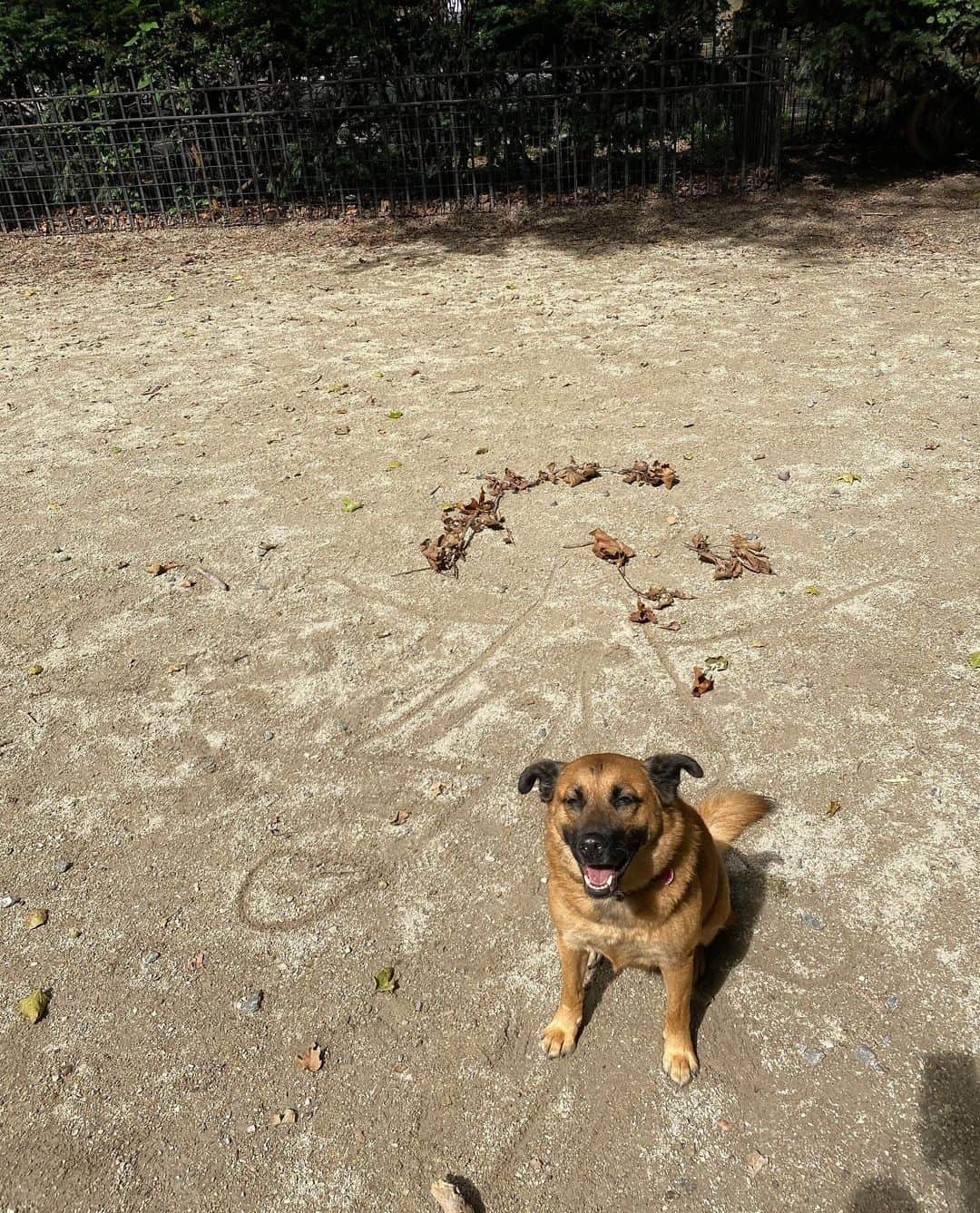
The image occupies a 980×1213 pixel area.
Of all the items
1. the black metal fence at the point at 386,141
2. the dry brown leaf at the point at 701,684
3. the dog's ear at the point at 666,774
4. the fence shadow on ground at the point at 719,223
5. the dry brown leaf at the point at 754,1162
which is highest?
the black metal fence at the point at 386,141

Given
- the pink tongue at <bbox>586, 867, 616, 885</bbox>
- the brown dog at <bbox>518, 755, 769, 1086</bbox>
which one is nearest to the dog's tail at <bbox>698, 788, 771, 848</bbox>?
the brown dog at <bbox>518, 755, 769, 1086</bbox>

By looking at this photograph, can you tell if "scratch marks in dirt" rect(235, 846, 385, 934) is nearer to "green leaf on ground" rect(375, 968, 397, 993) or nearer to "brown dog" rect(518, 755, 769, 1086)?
"green leaf on ground" rect(375, 968, 397, 993)

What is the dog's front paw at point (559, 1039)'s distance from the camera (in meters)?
2.62

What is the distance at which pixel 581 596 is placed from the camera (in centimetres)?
477

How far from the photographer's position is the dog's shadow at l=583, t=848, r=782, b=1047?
9.07 ft

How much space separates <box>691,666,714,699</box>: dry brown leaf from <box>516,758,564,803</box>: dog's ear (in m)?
1.70

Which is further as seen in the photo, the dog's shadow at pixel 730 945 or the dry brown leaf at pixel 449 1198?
the dog's shadow at pixel 730 945

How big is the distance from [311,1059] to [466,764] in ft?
4.55

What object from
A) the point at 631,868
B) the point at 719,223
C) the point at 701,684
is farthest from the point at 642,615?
the point at 719,223

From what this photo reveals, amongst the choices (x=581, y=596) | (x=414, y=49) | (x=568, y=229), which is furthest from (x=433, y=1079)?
(x=414, y=49)

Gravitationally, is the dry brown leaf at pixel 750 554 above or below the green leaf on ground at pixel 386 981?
above

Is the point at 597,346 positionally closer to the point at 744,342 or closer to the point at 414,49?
the point at 744,342

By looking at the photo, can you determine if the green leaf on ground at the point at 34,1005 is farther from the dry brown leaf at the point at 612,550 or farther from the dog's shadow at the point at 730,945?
the dry brown leaf at the point at 612,550

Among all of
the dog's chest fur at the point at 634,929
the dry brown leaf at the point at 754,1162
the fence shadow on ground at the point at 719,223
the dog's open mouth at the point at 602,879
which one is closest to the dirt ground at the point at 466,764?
the dry brown leaf at the point at 754,1162
